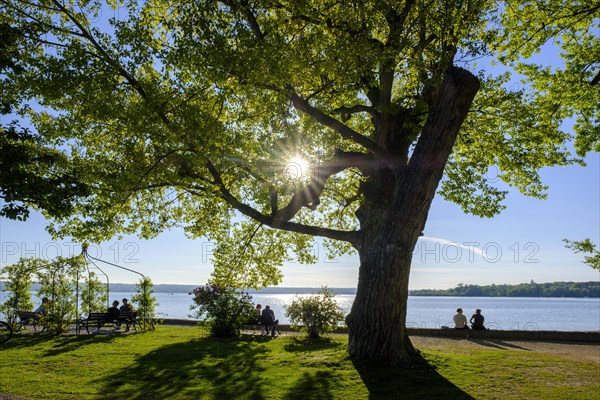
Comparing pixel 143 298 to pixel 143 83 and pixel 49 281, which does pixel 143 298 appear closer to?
pixel 49 281

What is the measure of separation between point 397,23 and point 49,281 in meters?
15.9

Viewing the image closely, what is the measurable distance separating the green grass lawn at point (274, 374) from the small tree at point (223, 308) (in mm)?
3141

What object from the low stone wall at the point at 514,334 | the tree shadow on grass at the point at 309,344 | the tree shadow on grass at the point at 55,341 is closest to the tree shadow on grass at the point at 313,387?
the tree shadow on grass at the point at 309,344

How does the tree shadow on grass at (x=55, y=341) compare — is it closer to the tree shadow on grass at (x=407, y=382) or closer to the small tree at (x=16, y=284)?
the small tree at (x=16, y=284)

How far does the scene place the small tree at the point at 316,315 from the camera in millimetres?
17594

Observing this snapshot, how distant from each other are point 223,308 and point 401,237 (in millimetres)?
9530

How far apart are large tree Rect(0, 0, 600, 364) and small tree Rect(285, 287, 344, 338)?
9.82 feet

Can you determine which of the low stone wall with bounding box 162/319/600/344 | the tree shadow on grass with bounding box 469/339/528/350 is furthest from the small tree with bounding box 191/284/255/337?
the tree shadow on grass with bounding box 469/339/528/350

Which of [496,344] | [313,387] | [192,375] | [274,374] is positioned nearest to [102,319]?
[192,375]

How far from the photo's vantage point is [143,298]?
21188 millimetres

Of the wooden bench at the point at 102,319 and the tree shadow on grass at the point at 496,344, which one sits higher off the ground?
the wooden bench at the point at 102,319

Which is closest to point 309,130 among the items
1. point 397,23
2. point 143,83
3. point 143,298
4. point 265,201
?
point 265,201

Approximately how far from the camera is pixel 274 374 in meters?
10.8

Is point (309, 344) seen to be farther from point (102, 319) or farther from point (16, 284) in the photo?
point (16, 284)
